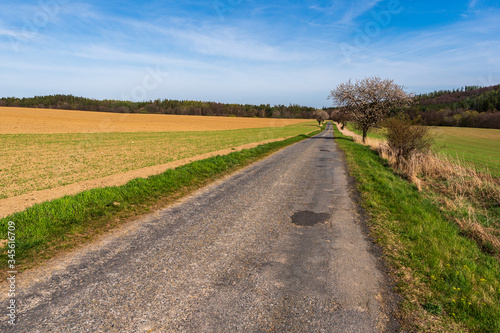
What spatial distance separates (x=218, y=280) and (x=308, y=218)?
367 cm

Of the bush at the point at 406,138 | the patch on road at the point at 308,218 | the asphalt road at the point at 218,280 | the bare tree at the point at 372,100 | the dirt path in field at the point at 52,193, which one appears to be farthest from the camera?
the bare tree at the point at 372,100

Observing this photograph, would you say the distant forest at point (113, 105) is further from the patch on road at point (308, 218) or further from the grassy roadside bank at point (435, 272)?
the grassy roadside bank at point (435, 272)

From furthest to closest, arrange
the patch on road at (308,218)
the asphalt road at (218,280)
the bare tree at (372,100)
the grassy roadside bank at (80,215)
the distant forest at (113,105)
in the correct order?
the distant forest at (113,105), the bare tree at (372,100), the patch on road at (308,218), the grassy roadside bank at (80,215), the asphalt road at (218,280)

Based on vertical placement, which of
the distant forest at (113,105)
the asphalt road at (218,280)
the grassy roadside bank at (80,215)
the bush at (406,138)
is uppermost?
the distant forest at (113,105)

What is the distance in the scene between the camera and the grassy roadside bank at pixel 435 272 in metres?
3.30

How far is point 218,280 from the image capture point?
13.3ft

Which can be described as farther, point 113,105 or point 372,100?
point 113,105

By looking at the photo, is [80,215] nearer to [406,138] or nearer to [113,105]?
[406,138]

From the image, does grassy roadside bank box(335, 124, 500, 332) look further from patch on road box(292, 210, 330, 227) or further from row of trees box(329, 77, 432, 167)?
row of trees box(329, 77, 432, 167)

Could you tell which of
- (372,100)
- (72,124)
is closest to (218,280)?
(372,100)

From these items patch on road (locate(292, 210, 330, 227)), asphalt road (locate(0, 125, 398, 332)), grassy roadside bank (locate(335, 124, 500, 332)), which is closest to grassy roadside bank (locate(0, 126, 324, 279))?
asphalt road (locate(0, 125, 398, 332))

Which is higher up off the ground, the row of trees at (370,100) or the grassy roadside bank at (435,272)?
the row of trees at (370,100)

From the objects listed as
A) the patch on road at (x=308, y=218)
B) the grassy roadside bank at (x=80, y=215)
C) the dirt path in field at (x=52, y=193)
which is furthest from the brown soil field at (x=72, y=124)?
the patch on road at (x=308, y=218)

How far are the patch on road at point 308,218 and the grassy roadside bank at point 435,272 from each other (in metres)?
1.25
